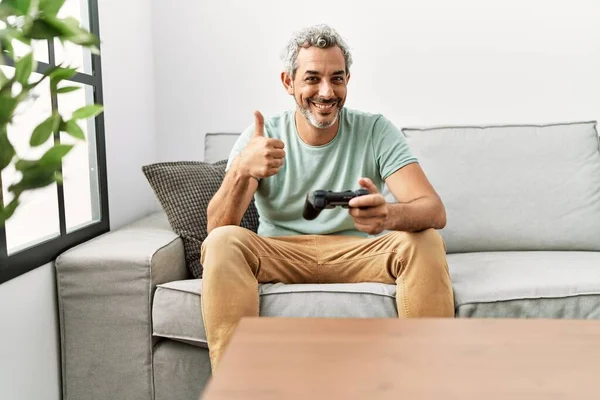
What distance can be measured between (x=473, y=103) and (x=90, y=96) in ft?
5.10

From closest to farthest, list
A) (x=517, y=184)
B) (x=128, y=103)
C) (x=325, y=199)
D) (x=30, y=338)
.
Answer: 1. (x=325, y=199)
2. (x=30, y=338)
3. (x=517, y=184)
4. (x=128, y=103)

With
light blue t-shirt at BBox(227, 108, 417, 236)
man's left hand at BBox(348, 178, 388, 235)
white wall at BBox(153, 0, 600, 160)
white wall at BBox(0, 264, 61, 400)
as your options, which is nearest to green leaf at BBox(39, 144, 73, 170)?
man's left hand at BBox(348, 178, 388, 235)

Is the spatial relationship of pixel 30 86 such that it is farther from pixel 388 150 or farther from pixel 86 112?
pixel 388 150

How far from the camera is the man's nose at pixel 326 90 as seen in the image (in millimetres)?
1777

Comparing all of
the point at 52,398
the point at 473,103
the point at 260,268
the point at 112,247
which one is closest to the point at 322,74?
the point at 260,268

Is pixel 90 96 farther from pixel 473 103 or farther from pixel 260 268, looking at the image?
pixel 473 103

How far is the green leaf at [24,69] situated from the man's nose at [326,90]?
3.92 feet

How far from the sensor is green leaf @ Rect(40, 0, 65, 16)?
2.06 ft

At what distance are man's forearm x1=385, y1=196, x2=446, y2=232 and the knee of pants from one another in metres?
0.38

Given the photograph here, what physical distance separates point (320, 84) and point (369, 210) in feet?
1.86

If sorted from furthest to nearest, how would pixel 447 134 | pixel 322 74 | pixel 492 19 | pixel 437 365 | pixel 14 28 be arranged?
pixel 492 19 → pixel 447 134 → pixel 322 74 → pixel 437 365 → pixel 14 28

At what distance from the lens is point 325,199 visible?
1292 mm

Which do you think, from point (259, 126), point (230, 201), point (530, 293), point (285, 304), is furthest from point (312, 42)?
point (530, 293)

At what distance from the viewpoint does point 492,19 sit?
2.51 meters
